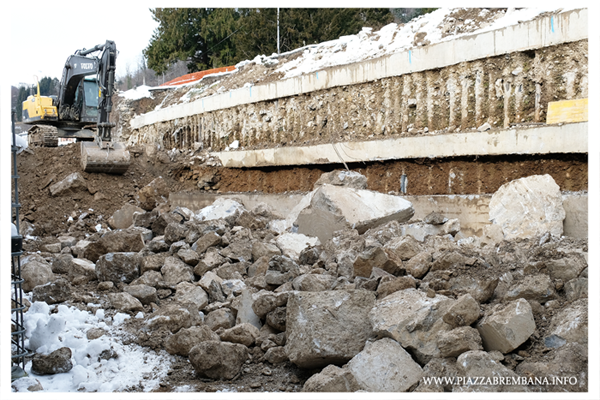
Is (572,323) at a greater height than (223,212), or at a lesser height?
lesser

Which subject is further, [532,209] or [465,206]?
[465,206]

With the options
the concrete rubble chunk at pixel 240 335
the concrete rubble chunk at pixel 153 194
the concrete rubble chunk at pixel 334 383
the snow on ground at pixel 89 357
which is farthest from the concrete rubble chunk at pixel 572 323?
the concrete rubble chunk at pixel 153 194

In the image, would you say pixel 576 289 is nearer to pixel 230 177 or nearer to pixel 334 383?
pixel 334 383

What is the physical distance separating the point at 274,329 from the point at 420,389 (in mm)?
1313

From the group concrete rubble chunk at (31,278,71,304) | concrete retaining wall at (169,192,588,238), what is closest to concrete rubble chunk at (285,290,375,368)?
concrete rubble chunk at (31,278,71,304)

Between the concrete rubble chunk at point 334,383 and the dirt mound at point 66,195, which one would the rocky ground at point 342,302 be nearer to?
the concrete rubble chunk at point 334,383

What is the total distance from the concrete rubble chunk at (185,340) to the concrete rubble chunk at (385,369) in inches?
46.1

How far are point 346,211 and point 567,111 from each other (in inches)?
115

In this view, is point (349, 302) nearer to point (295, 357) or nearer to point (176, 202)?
point (295, 357)

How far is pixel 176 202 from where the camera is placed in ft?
35.8

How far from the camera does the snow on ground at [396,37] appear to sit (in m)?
8.48

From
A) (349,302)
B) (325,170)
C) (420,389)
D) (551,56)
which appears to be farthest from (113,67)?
(420,389)

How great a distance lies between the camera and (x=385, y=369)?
301cm

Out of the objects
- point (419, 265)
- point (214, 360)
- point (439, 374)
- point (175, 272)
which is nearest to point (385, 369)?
point (439, 374)
